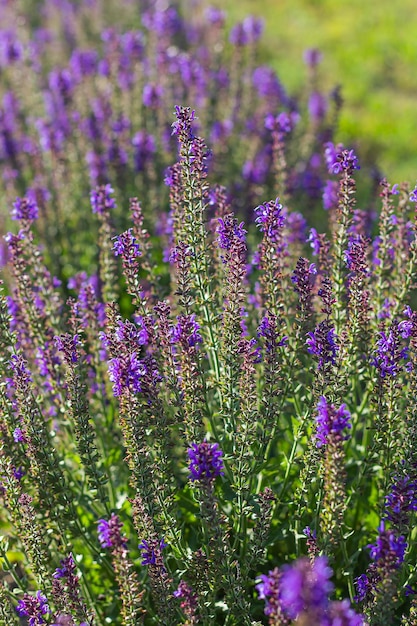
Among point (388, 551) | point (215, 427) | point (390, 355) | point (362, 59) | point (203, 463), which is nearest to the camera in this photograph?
point (388, 551)

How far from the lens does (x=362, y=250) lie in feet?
13.1

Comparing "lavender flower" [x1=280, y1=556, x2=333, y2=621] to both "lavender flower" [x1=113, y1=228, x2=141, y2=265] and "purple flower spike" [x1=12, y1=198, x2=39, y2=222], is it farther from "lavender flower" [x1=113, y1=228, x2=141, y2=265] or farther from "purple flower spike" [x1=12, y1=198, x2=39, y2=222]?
"purple flower spike" [x1=12, y1=198, x2=39, y2=222]

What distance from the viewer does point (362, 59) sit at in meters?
14.4

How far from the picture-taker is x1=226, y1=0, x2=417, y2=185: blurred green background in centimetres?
1184

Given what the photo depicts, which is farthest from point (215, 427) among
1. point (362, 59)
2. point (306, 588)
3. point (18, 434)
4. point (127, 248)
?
point (362, 59)

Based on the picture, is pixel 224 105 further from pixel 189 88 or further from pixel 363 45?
pixel 363 45

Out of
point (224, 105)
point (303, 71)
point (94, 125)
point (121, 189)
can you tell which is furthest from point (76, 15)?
point (121, 189)

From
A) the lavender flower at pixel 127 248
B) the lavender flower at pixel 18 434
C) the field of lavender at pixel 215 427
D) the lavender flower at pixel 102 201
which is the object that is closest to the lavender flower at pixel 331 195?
the field of lavender at pixel 215 427

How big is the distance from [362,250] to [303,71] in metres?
11.4

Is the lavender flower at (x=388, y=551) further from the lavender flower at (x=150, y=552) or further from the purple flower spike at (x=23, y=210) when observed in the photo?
the purple flower spike at (x=23, y=210)

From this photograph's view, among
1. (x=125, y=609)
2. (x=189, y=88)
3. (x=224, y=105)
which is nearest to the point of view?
(x=125, y=609)

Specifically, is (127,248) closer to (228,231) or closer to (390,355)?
(228,231)

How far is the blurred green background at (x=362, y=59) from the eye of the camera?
11.8 metres

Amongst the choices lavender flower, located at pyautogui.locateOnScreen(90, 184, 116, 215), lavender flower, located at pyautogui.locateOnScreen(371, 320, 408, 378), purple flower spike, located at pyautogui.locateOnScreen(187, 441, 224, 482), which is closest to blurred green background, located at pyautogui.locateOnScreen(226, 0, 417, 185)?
lavender flower, located at pyautogui.locateOnScreen(90, 184, 116, 215)
